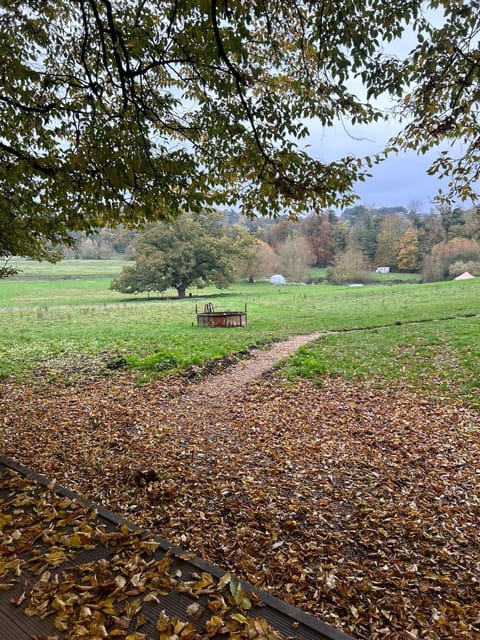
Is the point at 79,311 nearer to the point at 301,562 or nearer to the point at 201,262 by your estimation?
the point at 201,262

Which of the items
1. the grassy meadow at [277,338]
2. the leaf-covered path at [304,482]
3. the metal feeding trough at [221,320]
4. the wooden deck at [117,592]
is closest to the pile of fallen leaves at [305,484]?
the leaf-covered path at [304,482]

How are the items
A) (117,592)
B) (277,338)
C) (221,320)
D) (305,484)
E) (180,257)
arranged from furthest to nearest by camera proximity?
(180,257)
(221,320)
(277,338)
(305,484)
(117,592)

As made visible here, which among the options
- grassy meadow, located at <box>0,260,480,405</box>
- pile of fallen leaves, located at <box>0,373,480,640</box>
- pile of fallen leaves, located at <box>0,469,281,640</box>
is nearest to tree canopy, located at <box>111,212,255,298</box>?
grassy meadow, located at <box>0,260,480,405</box>

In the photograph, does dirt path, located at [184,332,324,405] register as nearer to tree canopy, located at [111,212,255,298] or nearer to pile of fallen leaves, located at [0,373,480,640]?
pile of fallen leaves, located at [0,373,480,640]

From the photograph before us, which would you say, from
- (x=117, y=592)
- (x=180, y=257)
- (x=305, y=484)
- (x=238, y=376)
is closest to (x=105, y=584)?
(x=117, y=592)

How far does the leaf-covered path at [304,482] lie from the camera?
281 centimetres

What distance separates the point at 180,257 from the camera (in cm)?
3122

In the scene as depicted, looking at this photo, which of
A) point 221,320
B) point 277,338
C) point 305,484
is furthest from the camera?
point 221,320

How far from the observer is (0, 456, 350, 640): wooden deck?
1.95 m

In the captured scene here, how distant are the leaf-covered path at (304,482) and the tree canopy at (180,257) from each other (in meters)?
24.6

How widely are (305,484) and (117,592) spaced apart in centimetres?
257

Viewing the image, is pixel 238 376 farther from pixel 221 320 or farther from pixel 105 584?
pixel 221 320

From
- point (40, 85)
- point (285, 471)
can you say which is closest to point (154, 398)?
point (285, 471)

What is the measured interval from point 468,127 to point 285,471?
187 inches
